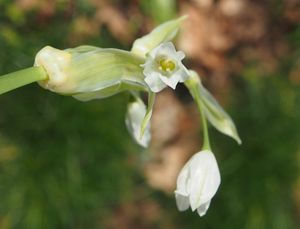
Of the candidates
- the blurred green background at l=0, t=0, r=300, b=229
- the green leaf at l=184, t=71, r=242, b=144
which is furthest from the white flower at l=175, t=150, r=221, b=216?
the blurred green background at l=0, t=0, r=300, b=229

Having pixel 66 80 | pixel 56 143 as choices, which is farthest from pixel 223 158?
pixel 66 80

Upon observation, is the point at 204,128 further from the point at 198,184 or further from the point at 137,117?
the point at 137,117

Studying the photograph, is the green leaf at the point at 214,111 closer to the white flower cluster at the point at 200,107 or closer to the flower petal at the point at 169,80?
the white flower cluster at the point at 200,107

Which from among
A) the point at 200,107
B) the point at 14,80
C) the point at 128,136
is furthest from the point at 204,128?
the point at 128,136

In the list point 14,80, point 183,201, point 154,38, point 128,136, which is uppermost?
point 14,80

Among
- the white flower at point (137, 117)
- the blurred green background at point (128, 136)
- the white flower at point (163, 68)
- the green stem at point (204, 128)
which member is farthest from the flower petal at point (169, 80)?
the blurred green background at point (128, 136)

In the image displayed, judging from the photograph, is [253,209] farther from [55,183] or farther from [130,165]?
[55,183]
